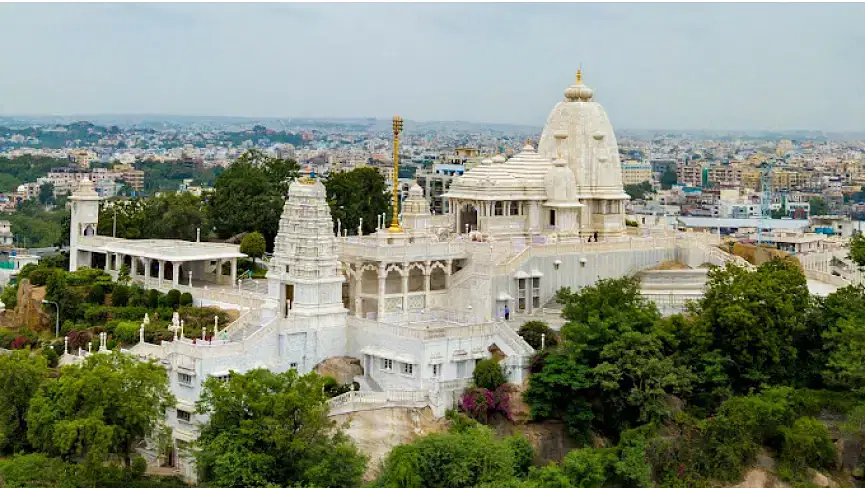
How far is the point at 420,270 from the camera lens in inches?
1815

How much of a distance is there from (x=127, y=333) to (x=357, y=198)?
59.2 feet

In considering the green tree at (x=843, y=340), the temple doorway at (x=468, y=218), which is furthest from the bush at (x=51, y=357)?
the green tree at (x=843, y=340)

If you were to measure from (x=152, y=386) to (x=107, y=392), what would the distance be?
4.49ft

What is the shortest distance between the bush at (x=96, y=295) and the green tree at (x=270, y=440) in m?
12.8

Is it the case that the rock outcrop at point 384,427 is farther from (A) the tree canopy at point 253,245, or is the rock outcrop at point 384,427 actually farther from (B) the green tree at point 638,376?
(A) the tree canopy at point 253,245

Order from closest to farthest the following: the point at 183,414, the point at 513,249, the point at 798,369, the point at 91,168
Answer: the point at 183,414 < the point at 798,369 < the point at 513,249 < the point at 91,168

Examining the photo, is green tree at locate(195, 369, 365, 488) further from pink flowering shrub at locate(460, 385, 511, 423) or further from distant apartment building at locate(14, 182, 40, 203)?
distant apartment building at locate(14, 182, 40, 203)

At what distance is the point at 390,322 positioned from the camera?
145 feet

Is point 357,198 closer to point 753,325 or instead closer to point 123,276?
point 123,276

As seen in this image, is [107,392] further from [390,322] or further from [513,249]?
[513,249]

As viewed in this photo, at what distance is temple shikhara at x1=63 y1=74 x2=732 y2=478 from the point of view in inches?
1620

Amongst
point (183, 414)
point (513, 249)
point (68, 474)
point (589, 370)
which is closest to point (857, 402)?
point (589, 370)

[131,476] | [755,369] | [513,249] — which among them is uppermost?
[513,249]

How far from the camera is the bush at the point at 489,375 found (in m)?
41.2
